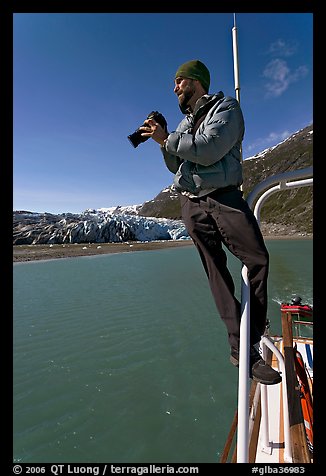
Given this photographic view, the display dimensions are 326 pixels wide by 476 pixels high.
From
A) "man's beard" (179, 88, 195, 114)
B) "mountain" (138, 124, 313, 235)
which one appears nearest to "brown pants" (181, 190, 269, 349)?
"man's beard" (179, 88, 195, 114)

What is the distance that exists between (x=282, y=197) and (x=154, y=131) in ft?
391

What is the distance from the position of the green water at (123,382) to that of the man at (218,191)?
14.8 ft

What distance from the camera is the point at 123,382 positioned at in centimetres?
676

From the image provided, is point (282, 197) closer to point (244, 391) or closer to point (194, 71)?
point (194, 71)

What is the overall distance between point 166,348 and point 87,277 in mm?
16831

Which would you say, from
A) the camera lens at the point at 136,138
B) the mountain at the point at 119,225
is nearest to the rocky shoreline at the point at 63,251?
the mountain at the point at 119,225

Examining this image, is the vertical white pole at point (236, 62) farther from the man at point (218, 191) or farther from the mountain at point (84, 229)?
the mountain at point (84, 229)

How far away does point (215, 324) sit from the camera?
1059 centimetres

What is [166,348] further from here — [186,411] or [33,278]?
[33,278]

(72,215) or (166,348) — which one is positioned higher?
(72,215)

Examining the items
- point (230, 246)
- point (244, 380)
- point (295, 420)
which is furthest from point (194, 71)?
point (295, 420)

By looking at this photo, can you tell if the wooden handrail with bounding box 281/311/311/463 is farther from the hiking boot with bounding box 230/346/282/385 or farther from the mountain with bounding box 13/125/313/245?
the mountain with bounding box 13/125/313/245

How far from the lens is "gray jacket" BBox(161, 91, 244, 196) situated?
128 centimetres
